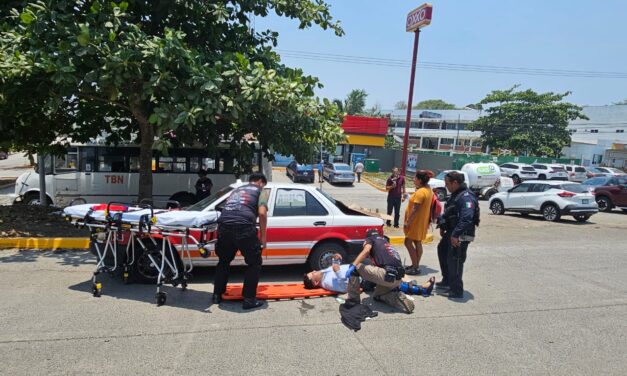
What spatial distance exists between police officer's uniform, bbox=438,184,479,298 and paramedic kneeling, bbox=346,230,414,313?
1027mm

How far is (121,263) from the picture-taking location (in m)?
6.05

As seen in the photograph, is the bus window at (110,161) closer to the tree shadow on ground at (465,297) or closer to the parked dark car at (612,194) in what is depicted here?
the tree shadow on ground at (465,297)

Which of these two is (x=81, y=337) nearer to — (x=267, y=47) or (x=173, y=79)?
(x=173, y=79)

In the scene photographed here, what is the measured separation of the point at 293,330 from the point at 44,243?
232 inches

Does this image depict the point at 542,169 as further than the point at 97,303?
Yes

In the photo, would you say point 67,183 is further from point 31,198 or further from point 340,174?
point 340,174

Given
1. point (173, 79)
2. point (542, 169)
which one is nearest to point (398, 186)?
point (173, 79)

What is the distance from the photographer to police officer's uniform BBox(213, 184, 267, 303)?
5242 mm

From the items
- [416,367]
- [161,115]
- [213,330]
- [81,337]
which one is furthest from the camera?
[161,115]

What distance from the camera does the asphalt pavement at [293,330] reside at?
4043 mm

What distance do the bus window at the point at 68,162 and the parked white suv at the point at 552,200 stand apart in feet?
49.9

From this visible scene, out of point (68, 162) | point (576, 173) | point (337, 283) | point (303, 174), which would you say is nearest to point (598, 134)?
point (576, 173)

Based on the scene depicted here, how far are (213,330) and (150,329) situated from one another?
0.67 m

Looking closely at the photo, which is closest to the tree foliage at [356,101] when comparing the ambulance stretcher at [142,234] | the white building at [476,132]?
the white building at [476,132]
